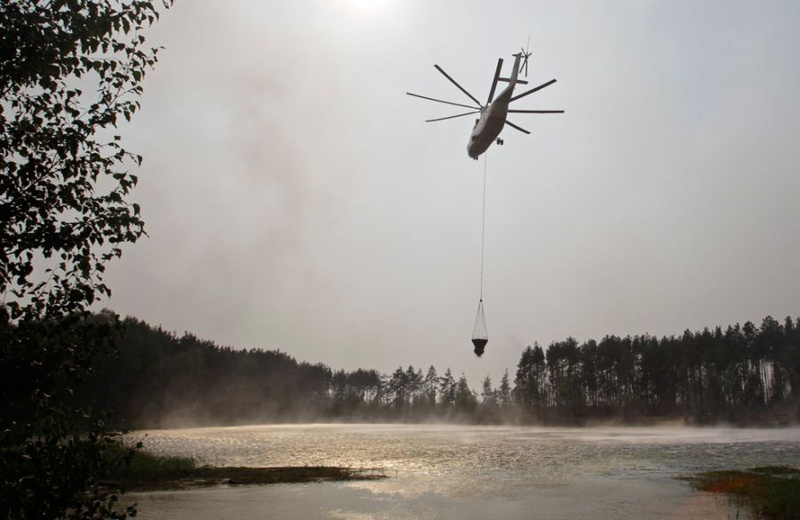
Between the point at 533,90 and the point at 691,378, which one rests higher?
the point at 533,90

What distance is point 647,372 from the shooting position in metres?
132

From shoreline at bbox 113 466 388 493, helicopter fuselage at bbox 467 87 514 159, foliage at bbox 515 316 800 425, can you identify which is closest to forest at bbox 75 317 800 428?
foliage at bbox 515 316 800 425

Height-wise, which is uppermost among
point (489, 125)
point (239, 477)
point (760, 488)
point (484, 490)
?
point (489, 125)

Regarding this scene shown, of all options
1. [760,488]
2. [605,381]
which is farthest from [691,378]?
[760,488]

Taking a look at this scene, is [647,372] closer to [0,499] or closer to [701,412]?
[701,412]

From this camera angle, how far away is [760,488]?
28.2 meters

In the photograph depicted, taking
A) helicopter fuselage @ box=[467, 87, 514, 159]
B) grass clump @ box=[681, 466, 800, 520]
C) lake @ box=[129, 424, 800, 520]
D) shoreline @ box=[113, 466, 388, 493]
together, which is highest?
helicopter fuselage @ box=[467, 87, 514, 159]

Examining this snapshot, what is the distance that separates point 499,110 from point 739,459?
117ft

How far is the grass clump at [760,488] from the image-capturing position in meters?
23.1

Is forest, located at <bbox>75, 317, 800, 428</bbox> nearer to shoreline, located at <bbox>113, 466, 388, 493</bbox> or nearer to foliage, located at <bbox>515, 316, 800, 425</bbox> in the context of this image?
foliage, located at <bbox>515, 316, 800, 425</bbox>

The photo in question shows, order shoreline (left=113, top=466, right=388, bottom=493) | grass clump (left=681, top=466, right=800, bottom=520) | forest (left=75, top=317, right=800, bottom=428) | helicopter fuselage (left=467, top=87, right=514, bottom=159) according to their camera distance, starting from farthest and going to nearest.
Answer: forest (left=75, top=317, right=800, bottom=428) → shoreline (left=113, top=466, right=388, bottom=493) → helicopter fuselage (left=467, top=87, right=514, bottom=159) → grass clump (left=681, top=466, right=800, bottom=520)

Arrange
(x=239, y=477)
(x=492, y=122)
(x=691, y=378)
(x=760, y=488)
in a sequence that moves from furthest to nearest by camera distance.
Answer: (x=691, y=378)
(x=239, y=477)
(x=492, y=122)
(x=760, y=488)

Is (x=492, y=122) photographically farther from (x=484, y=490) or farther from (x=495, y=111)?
(x=484, y=490)

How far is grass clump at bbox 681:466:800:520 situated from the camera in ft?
75.8
